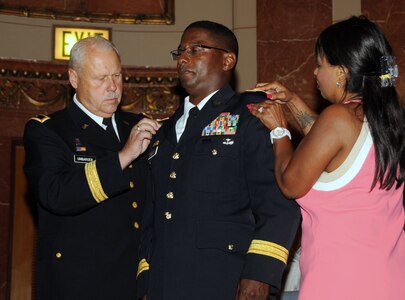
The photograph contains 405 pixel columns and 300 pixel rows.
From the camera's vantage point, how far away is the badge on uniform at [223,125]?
290 centimetres

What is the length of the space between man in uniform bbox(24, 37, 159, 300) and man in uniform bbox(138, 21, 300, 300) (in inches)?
6.2

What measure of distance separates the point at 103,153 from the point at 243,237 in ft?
2.53

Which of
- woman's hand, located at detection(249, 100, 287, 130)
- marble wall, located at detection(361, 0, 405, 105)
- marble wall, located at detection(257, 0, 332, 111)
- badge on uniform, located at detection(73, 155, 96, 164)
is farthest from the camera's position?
marble wall, located at detection(257, 0, 332, 111)

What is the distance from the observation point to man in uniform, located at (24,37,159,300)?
121 inches

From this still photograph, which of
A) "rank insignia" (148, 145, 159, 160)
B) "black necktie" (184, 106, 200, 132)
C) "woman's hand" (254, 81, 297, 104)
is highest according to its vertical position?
"woman's hand" (254, 81, 297, 104)

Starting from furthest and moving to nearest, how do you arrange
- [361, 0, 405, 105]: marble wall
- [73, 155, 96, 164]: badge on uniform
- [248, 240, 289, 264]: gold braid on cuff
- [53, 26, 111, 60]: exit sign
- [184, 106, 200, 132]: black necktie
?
[53, 26, 111, 60]: exit sign → [361, 0, 405, 105]: marble wall → [73, 155, 96, 164]: badge on uniform → [184, 106, 200, 132]: black necktie → [248, 240, 289, 264]: gold braid on cuff

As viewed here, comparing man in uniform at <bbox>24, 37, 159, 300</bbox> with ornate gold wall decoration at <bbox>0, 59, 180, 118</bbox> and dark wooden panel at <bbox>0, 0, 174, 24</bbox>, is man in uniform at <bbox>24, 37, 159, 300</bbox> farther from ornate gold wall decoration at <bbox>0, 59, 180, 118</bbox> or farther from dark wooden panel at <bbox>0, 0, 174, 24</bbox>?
dark wooden panel at <bbox>0, 0, 174, 24</bbox>

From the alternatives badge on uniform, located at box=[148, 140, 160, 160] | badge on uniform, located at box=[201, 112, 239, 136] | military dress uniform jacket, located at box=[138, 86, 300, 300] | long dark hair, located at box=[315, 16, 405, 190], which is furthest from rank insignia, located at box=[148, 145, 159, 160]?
long dark hair, located at box=[315, 16, 405, 190]

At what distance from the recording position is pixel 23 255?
5.45m

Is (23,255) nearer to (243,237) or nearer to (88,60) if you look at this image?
(88,60)

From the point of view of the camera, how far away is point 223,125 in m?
2.92

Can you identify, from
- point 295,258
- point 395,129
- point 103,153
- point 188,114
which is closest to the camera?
point 395,129

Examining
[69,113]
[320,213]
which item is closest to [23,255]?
[69,113]

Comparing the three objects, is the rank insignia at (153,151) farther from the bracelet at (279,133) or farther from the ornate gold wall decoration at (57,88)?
the ornate gold wall decoration at (57,88)
